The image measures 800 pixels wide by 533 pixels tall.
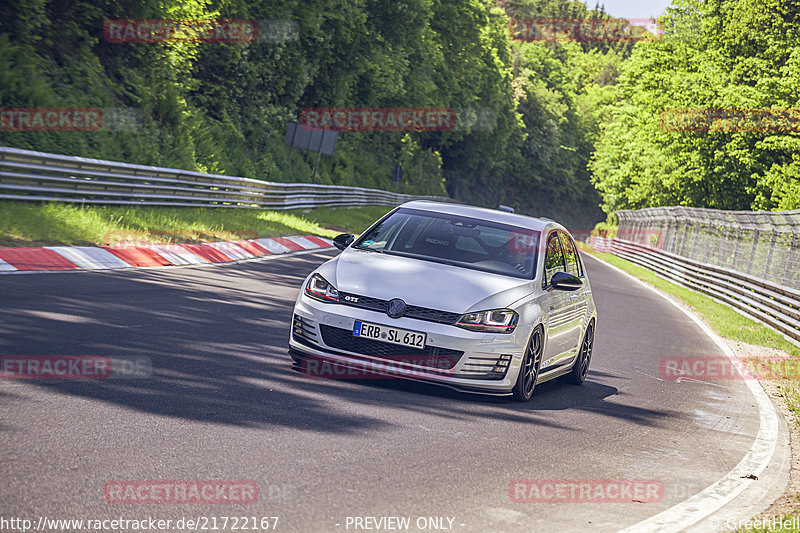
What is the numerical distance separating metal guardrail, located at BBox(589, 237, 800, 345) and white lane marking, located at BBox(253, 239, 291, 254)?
34.3 feet

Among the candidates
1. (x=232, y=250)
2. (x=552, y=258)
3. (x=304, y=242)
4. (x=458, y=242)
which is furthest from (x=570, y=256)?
(x=304, y=242)

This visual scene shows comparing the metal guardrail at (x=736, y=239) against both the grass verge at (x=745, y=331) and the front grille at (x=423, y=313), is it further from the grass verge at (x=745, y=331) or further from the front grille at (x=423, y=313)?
the front grille at (x=423, y=313)

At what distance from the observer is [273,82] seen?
3931 centimetres

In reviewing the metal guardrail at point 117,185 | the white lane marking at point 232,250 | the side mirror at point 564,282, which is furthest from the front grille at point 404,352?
the white lane marking at point 232,250

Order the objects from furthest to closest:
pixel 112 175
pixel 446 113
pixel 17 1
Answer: pixel 446 113 → pixel 17 1 → pixel 112 175

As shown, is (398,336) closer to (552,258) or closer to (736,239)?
(552,258)

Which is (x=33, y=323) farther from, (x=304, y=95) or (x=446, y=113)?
(x=446, y=113)

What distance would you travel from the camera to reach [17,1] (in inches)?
822

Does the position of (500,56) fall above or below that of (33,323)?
above

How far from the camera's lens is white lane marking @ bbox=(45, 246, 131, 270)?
546 inches

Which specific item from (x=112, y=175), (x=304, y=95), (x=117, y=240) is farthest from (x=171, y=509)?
(x=304, y=95)

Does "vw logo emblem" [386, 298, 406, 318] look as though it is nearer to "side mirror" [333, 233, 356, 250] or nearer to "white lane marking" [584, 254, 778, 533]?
Result: "side mirror" [333, 233, 356, 250]

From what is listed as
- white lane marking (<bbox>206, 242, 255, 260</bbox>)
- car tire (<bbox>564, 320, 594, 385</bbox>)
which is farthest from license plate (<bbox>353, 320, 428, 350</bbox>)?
white lane marking (<bbox>206, 242, 255, 260</bbox>)

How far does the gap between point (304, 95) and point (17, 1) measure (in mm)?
23570
